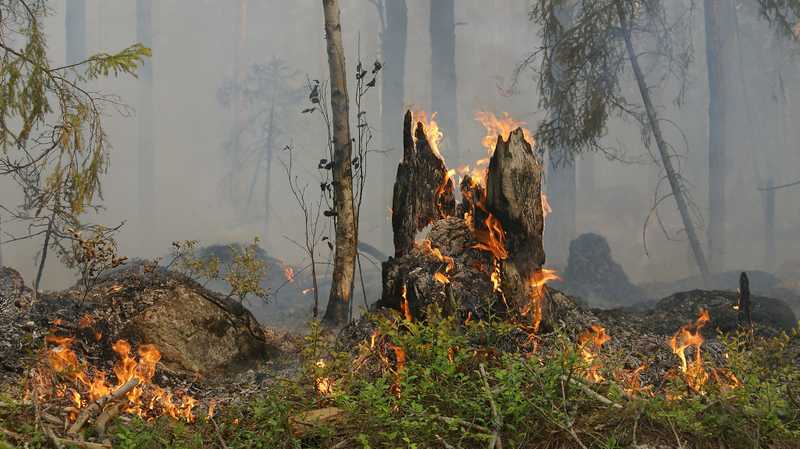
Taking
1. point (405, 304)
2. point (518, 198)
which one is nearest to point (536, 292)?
point (518, 198)

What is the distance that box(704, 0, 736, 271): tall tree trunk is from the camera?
23250mm

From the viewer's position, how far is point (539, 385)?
3816 millimetres

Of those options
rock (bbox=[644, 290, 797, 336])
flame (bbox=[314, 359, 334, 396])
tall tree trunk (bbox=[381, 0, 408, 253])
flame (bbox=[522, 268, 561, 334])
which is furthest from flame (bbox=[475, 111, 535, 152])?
tall tree trunk (bbox=[381, 0, 408, 253])

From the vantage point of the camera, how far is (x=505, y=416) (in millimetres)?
3807

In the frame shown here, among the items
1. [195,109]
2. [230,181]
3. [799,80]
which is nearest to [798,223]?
[799,80]

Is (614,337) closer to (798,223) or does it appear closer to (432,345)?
(432,345)

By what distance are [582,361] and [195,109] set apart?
6010 centimetres

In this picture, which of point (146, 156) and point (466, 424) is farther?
point (146, 156)

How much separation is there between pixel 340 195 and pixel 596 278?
12913 mm

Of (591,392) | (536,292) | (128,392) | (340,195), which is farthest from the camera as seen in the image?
(340,195)

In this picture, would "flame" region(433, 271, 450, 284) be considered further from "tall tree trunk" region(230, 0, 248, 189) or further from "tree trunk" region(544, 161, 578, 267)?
"tall tree trunk" region(230, 0, 248, 189)

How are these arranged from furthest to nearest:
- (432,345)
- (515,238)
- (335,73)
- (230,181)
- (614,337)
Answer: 1. (230,181)
2. (335,73)
3. (614,337)
4. (515,238)
5. (432,345)

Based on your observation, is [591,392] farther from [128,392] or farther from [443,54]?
[443,54]

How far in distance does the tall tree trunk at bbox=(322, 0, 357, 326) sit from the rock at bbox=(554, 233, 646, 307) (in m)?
12.1
